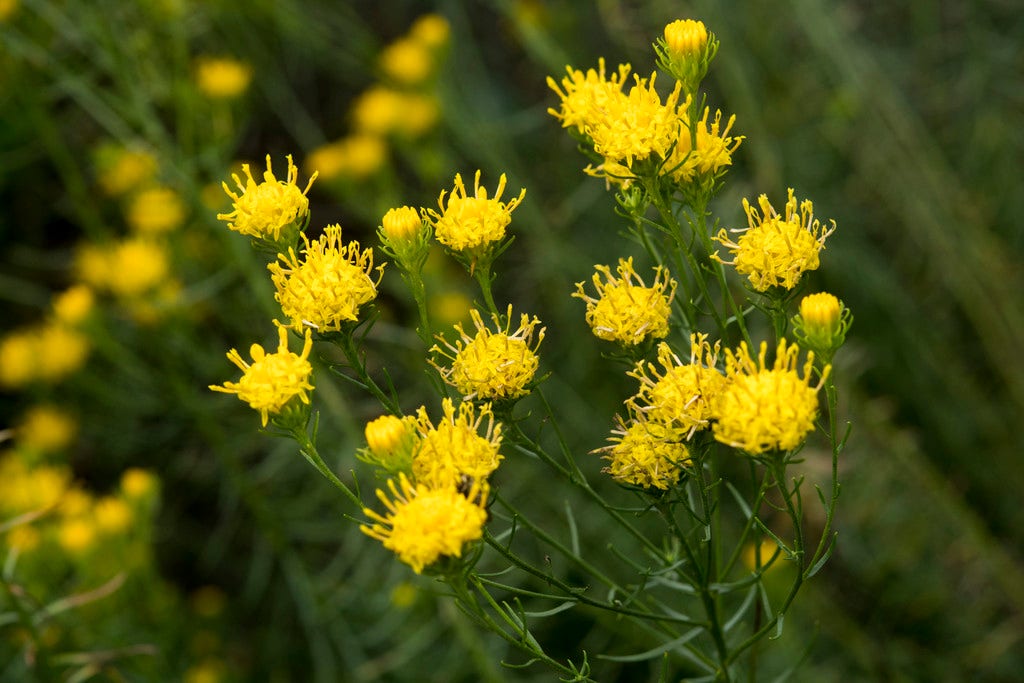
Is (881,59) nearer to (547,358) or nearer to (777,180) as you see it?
(777,180)

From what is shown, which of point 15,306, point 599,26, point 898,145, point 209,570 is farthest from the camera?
point 599,26

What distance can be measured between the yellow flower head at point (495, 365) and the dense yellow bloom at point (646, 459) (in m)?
0.11

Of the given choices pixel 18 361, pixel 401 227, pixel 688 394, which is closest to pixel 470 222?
pixel 401 227

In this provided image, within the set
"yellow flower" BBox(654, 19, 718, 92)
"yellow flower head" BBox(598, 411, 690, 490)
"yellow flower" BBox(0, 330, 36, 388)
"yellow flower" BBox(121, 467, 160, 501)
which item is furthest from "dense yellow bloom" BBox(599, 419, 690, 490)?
"yellow flower" BBox(0, 330, 36, 388)

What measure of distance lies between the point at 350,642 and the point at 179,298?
0.80 metres

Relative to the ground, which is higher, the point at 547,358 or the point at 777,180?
the point at 777,180

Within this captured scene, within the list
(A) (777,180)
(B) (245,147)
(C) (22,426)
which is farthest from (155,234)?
(A) (777,180)

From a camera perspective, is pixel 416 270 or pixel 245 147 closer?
pixel 416 270

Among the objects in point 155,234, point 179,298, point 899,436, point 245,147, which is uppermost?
point 245,147

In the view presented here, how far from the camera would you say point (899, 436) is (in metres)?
2.03

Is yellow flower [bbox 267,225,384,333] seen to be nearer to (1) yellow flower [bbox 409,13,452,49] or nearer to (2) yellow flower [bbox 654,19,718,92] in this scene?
(2) yellow flower [bbox 654,19,718,92]

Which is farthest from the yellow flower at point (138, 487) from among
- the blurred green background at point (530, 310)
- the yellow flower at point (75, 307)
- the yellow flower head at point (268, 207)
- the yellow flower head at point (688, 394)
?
the yellow flower head at point (688, 394)

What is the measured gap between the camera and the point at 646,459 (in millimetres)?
936

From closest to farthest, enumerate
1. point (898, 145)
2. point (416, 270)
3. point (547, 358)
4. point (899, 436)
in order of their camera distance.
Result: 1. point (416, 270)
2. point (899, 436)
3. point (898, 145)
4. point (547, 358)
